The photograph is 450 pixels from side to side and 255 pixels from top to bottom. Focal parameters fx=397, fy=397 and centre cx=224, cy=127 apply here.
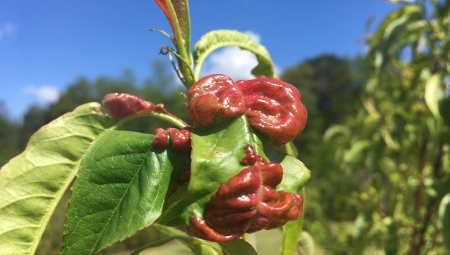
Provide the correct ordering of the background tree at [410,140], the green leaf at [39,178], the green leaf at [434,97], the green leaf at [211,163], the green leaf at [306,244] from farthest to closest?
the background tree at [410,140], the green leaf at [434,97], the green leaf at [306,244], the green leaf at [39,178], the green leaf at [211,163]

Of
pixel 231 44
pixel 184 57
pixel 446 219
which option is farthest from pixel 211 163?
pixel 446 219

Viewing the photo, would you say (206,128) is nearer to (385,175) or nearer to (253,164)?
(253,164)

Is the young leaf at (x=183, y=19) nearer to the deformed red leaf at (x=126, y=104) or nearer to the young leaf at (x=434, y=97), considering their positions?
the deformed red leaf at (x=126, y=104)

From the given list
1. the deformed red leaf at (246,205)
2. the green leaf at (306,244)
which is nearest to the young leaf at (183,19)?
the deformed red leaf at (246,205)

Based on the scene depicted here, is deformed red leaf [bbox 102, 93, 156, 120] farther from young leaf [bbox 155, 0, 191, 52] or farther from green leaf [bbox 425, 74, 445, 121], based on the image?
green leaf [bbox 425, 74, 445, 121]

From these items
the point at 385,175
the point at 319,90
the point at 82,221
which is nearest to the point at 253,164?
the point at 82,221

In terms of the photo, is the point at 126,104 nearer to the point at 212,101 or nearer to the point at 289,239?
the point at 212,101

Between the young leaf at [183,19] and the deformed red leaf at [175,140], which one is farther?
the young leaf at [183,19]
